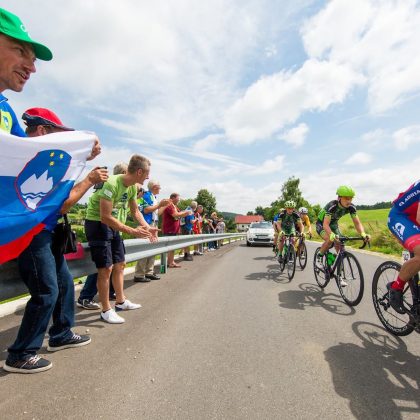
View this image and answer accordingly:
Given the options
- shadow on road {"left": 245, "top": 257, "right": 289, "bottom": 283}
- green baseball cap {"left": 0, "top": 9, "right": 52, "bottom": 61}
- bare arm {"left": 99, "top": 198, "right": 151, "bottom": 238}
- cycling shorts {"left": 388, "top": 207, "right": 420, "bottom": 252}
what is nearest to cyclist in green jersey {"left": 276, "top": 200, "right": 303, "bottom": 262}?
shadow on road {"left": 245, "top": 257, "right": 289, "bottom": 283}

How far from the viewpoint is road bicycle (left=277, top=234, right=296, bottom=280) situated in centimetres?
748

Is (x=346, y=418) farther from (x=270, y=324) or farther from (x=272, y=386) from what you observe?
(x=270, y=324)

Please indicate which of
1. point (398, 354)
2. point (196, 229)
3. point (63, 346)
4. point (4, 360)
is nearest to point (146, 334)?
point (63, 346)

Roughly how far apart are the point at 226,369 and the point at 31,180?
7.36 feet

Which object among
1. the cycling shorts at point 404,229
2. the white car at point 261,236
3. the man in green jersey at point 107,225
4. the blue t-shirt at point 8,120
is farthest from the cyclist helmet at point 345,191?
the white car at point 261,236

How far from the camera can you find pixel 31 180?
229 centimetres

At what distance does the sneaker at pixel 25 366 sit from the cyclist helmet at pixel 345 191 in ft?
17.2

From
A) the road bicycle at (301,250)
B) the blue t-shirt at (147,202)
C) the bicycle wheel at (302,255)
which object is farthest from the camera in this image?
the bicycle wheel at (302,255)

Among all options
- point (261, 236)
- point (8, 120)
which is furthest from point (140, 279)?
point (261, 236)

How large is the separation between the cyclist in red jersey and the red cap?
375 cm

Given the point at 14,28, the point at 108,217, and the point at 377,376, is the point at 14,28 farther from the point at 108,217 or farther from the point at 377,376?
the point at 377,376

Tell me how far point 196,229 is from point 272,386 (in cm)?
1253

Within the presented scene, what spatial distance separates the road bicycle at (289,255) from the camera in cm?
748

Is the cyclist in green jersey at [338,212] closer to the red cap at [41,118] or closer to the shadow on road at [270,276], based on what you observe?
the shadow on road at [270,276]
